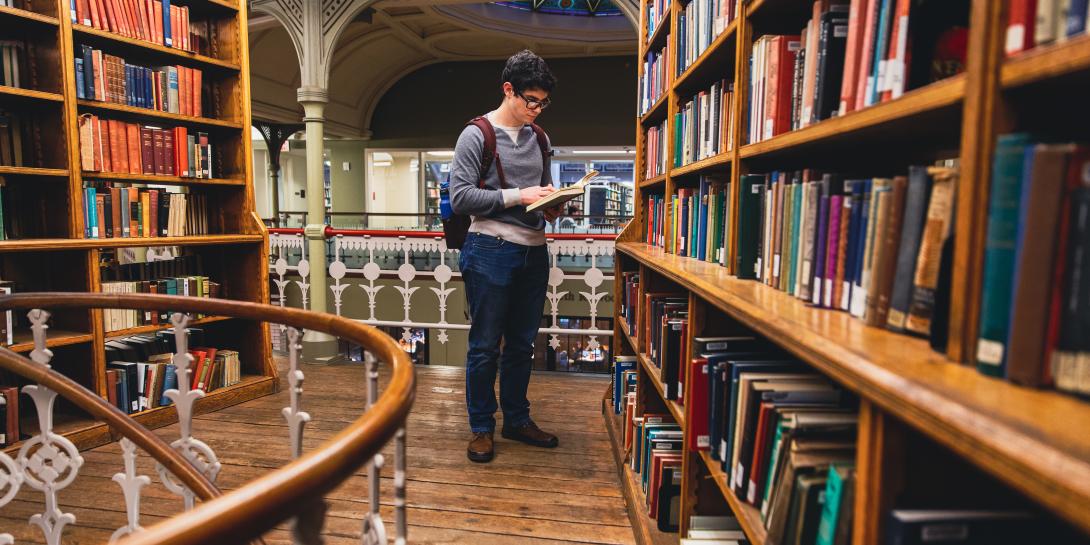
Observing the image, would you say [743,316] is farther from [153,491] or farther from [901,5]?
[153,491]

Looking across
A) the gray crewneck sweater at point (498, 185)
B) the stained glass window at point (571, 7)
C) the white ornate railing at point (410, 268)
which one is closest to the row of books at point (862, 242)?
the gray crewneck sweater at point (498, 185)

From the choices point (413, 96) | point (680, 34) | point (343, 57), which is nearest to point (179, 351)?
point (680, 34)

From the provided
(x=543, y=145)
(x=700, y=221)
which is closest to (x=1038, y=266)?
(x=700, y=221)

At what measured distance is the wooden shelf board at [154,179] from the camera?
8.20ft

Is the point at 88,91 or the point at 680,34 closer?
the point at 680,34

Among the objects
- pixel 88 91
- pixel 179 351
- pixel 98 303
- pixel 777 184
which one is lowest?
pixel 179 351

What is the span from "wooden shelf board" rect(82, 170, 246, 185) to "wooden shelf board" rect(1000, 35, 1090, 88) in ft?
10.1

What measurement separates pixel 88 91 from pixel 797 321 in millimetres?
2948

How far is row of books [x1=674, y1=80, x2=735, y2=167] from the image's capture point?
60.7 inches

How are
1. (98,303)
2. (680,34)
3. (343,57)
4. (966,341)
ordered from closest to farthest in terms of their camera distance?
1. (966,341)
2. (98,303)
3. (680,34)
4. (343,57)

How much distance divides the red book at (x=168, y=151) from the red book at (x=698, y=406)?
2760mm

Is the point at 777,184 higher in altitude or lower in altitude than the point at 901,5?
lower

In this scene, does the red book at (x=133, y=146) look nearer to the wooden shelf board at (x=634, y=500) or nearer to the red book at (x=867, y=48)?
the wooden shelf board at (x=634, y=500)

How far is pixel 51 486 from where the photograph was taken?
1600 mm
